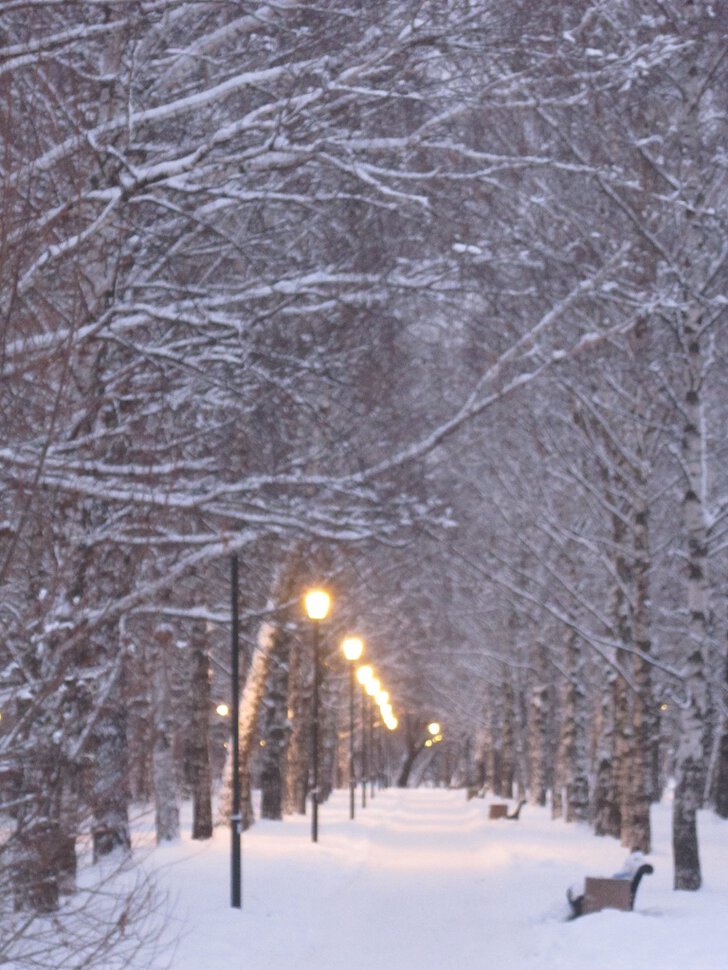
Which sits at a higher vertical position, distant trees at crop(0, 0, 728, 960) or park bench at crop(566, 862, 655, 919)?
distant trees at crop(0, 0, 728, 960)

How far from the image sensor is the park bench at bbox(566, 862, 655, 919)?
54.9 feet

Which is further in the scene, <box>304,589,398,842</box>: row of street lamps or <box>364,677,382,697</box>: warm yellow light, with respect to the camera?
<box>364,677,382,697</box>: warm yellow light

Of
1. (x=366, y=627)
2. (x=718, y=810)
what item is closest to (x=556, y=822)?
(x=718, y=810)

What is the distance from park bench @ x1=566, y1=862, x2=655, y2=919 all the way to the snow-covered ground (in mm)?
223

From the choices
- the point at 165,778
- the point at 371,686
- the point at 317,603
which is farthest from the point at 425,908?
the point at 371,686

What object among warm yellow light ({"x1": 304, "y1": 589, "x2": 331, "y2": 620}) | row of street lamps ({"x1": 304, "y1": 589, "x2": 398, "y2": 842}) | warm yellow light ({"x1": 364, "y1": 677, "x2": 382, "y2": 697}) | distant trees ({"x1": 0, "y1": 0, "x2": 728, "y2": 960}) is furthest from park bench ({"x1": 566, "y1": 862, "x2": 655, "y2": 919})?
warm yellow light ({"x1": 364, "y1": 677, "x2": 382, "y2": 697})

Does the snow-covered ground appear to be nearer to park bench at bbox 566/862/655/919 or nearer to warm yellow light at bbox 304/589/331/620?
park bench at bbox 566/862/655/919

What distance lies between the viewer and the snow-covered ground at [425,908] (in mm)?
14422

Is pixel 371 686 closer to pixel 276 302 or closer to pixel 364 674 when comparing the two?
pixel 364 674

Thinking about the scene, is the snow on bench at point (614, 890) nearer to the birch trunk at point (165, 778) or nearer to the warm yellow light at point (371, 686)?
the birch trunk at point (165, 778)

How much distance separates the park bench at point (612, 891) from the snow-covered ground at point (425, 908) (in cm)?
22

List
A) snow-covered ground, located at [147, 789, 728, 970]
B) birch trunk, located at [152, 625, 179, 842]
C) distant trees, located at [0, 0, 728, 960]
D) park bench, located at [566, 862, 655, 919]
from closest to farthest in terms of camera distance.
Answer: distant trees, located at [0, 0, 728, 960], snow-covered ground, located at [147, 789, 728, 970], park bench, located at [566, 862, 655, 919], birch trunk, located at [152, 625, 179, 842]

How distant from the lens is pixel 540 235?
19.8 m

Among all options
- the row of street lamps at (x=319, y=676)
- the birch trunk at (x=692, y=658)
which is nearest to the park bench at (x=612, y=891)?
the birch trunk at (x=692, y=658)
